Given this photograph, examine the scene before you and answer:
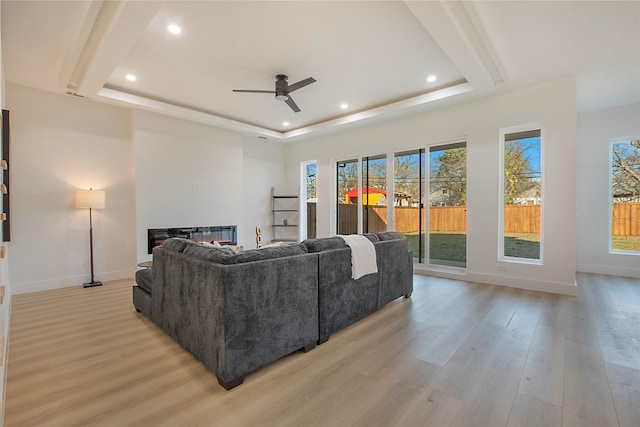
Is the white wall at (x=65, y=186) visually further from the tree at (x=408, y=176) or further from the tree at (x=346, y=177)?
the tree at (x=408, y=176)

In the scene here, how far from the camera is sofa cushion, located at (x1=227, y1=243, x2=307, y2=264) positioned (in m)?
1.95

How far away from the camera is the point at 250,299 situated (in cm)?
Answer: 195

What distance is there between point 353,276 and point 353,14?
255cm

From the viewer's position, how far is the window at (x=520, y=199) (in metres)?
4.47

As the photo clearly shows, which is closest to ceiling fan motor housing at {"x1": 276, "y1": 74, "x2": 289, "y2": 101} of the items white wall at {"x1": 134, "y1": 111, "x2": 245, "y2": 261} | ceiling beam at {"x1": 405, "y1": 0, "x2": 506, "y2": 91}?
ceiling beam at {"x1": 405, "y1": 0, "x2": 506, "y2": 91}

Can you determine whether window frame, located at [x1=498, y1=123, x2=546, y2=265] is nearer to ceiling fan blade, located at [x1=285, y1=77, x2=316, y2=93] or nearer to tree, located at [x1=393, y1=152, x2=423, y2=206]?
tree, located at [x1=393, y1=152, x2=423, y2=206]

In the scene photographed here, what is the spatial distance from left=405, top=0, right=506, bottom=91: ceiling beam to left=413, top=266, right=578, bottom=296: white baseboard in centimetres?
289

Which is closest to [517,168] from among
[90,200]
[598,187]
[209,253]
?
[598,187]

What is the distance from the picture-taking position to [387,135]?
5750mm

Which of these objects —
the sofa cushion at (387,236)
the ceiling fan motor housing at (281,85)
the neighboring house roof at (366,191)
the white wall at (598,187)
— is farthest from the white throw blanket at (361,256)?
the white wall at (598,187)

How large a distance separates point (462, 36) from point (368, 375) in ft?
10.6

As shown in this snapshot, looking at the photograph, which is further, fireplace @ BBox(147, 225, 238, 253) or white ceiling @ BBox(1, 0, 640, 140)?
fireplace @ BBox(147, 225, 238, 253)

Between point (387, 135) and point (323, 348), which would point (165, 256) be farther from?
point (387, 135)

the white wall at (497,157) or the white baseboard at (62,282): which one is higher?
the white wall at (497,157)
